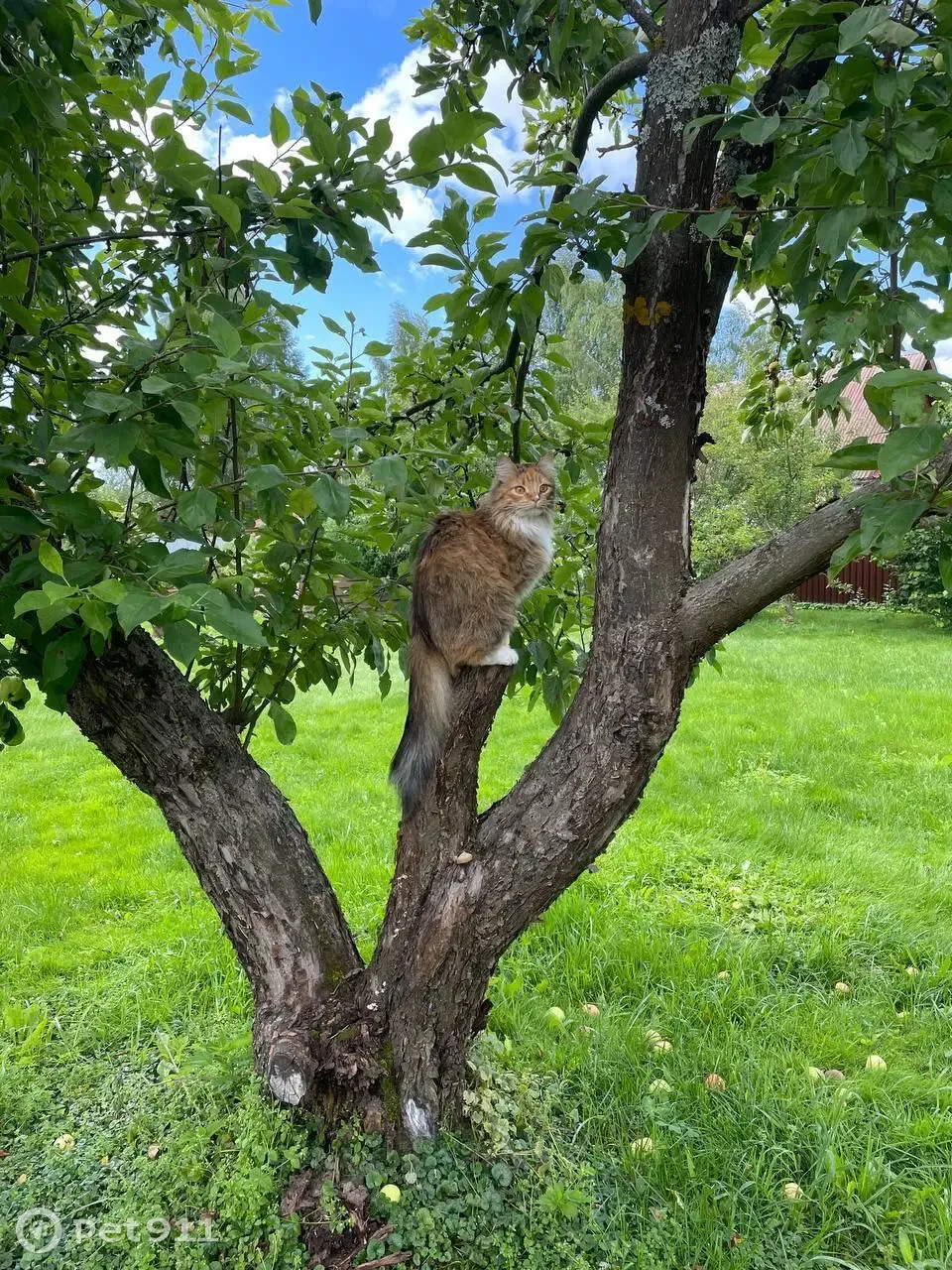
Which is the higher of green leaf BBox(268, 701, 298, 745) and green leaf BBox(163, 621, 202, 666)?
green leaf BBox(163, 621, 202, 666)

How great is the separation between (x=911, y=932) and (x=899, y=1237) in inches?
64.6

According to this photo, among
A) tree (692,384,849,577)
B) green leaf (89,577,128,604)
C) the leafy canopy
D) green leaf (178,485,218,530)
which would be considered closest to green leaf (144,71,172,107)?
the leafy canopy

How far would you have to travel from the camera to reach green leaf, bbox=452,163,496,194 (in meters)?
1.44

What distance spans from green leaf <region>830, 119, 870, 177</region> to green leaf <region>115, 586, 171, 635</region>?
44.2 inches

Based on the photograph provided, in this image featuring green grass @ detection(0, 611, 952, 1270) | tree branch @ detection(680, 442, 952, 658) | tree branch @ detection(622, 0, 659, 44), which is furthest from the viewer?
green grass @ detection(0, 611, 952, 1270)

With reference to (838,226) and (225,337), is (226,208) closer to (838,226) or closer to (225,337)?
(225,337)

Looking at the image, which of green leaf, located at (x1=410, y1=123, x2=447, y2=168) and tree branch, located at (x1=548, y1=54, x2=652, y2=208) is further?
tree branch, located at (x1=548, y1=54, x2=652, y2=208)

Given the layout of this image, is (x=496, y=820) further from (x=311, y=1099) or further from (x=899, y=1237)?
(x=899, y=1237)

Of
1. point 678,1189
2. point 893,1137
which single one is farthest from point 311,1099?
point 893,1137

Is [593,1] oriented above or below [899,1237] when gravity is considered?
above

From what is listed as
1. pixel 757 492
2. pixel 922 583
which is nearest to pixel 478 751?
pixel 922 583

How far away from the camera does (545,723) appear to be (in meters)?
6.73

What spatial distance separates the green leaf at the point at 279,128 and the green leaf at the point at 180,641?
1036mm

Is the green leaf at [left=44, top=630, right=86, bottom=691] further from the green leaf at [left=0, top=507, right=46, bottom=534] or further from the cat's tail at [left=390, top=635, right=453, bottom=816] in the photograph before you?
the cat's tail at [left=390, top=635, right=453, bottom=816]
